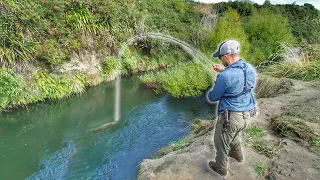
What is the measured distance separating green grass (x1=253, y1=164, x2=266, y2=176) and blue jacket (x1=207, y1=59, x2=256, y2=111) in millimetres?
1314

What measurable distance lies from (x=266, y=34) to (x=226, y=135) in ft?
57.2

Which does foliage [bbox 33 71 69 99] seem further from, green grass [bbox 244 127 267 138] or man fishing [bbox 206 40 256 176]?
man fishing [bbox 206 40 256 176]

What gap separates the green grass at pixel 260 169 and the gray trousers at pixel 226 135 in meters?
0.67

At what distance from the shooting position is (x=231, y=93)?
4.11 m

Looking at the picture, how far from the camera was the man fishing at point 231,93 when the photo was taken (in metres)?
4.02

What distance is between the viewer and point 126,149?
8828mm

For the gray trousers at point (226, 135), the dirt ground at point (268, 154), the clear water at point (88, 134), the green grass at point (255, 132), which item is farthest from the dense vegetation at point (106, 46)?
the gray trousers at point (226, 135)

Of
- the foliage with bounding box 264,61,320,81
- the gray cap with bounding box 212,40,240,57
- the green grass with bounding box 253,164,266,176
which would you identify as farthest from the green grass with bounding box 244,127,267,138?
the foliage with bounding box 264,61,320,81

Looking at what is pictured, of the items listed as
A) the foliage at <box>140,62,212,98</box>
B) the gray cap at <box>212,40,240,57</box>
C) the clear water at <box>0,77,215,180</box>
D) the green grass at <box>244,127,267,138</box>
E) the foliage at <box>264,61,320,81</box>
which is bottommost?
the clear water at <box>0,77,215,180</box>

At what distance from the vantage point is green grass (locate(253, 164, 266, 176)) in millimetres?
4920

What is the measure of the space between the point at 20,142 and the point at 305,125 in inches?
328

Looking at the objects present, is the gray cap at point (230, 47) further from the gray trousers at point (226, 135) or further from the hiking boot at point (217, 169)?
the hiking boot at point (217, 169)

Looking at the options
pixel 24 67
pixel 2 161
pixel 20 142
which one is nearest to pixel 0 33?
pixel 24 67

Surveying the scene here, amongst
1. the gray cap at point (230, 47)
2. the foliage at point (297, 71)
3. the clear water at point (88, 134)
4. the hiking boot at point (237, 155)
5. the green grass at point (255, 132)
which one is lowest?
the clear water at point (88, 134)
